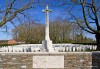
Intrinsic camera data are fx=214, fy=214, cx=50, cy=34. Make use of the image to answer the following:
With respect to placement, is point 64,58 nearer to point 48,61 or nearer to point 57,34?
point 48,61

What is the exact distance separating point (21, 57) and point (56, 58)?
161 cm

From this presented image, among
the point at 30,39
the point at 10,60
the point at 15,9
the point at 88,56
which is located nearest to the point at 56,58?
the point at 88,56

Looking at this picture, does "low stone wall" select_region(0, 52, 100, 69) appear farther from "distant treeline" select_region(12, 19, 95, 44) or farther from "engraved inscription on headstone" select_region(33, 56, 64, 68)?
"distant treeline" select_region(12, 19, 95, 44)

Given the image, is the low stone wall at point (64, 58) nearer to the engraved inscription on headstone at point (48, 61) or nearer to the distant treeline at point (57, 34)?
the engraved inscription on headstone at point (48, 61)

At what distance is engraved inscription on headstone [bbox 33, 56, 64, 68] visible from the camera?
388 inches

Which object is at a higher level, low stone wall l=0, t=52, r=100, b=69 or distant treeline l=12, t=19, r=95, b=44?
distant treeline l=12, t=19, r=95, b=44

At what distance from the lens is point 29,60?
9.86 m

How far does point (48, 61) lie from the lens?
32.4 ft

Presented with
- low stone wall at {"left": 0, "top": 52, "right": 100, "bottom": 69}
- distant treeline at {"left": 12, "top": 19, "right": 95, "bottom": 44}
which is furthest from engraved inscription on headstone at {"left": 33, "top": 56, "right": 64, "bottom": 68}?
distant treeline at {"left": 12, "top": 19, "right": 95, "bottom": 44}

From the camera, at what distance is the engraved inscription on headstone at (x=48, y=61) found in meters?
9.86

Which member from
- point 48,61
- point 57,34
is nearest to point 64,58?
point 48,61

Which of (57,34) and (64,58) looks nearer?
(64,58)

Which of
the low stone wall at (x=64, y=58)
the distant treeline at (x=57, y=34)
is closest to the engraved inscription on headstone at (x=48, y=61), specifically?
the low stone wall at (x=64, y=58)

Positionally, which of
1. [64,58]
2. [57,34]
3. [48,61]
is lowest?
[48,61]
